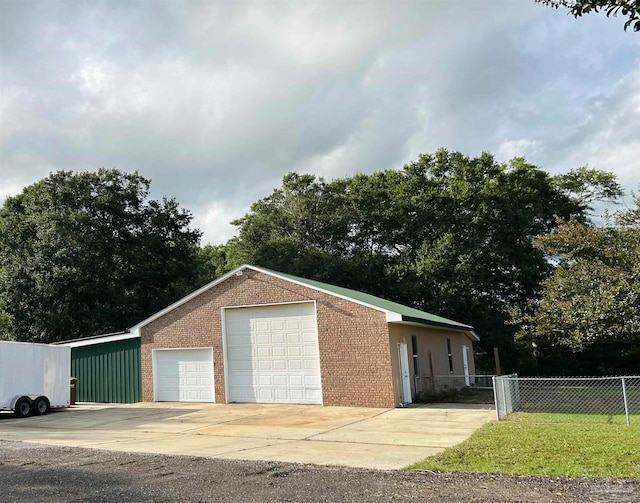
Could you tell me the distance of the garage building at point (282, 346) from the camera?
55.6 ft

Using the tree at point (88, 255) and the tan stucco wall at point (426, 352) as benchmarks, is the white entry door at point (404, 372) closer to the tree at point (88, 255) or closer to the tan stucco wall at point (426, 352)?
the tan stucco wall at point (426, 352)

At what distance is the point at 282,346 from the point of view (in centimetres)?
1856

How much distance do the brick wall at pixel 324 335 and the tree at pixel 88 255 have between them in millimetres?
11469

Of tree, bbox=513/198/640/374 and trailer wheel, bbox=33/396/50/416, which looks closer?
trailer wheel, bbox=33/396/50/416

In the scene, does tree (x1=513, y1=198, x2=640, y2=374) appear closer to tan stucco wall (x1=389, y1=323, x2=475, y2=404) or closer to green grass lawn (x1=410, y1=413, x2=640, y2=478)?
tan stucco wall (x1=389, y1=323, x2=475, y2=404)

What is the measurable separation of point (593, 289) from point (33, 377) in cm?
2065

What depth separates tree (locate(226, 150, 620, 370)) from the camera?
32.6 m

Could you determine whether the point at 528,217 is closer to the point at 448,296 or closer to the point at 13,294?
the point at 448,296

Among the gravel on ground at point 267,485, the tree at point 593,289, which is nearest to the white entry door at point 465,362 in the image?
the tree at point 593,289

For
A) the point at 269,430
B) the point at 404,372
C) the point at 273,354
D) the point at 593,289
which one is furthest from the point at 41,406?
the point at 593,289

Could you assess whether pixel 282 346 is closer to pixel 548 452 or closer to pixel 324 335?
pixel 324 335

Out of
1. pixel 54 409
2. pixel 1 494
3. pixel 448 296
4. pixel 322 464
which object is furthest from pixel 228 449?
pixel 448 296

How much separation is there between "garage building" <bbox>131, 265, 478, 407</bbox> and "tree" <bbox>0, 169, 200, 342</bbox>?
36.2ft

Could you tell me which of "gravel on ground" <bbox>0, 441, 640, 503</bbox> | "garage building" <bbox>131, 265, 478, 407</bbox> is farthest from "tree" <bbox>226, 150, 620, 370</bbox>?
"gravel on ground" <bbox>0, 441, 640, 503</bbox>
